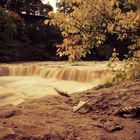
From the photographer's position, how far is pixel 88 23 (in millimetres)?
7871

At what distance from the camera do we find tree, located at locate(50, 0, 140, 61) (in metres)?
7.84

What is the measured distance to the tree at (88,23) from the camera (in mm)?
7844

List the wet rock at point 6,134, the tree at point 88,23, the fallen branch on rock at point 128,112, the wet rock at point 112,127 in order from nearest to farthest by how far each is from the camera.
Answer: the wet rock at point 6,134 → the wet rock at point 112,127 → the fallen branch on rock at point 128,112 → the tree at point 88,23

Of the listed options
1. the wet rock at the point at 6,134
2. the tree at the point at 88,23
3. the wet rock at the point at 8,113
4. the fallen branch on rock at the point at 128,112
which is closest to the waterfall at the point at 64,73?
the tree at the point at 88,23

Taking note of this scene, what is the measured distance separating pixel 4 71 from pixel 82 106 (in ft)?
55.3

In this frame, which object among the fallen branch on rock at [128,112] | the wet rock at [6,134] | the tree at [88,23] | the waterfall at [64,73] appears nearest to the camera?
the wet rock at [6,134]

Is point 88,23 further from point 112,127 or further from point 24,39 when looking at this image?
point 24,39

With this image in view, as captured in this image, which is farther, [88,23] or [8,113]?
[88,23]

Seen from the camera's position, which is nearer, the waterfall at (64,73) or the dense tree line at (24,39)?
the waterfall at (64,73)

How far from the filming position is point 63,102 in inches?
285

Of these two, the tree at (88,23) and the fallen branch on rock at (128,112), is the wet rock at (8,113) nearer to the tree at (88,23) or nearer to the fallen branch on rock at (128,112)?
the fallen branch on rock at (128,112)

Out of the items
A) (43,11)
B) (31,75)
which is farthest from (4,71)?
(43,11)

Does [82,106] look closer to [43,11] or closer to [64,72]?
[64,72]

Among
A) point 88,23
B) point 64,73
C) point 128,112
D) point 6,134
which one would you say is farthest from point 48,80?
point 6,134
